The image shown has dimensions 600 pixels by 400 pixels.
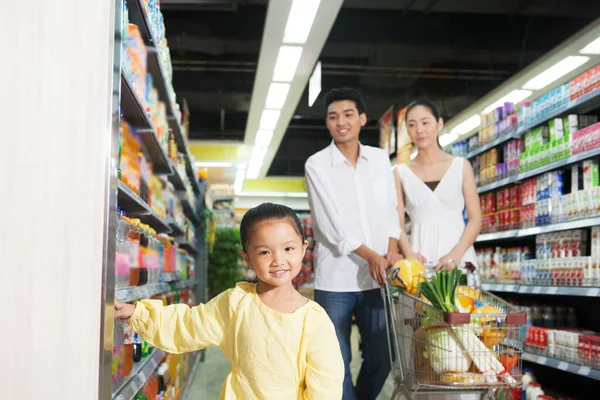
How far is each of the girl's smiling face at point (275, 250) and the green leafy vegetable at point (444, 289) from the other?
881 mm

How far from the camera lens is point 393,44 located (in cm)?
919

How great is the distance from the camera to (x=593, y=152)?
14.3ft

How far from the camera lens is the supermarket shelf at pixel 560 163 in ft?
14.4

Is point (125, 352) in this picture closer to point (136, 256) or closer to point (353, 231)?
point (136, 256)

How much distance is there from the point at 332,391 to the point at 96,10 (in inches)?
45.2

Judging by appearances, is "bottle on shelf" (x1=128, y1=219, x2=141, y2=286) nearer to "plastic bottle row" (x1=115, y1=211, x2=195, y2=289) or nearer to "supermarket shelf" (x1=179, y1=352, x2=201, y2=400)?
"plastic bottle row" (x1=115, y1=211, x2=195, y2=289)

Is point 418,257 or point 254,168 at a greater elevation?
point 254,168

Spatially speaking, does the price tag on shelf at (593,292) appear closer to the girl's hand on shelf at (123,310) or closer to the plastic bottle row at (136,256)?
the plastic bottle row at (136,256)

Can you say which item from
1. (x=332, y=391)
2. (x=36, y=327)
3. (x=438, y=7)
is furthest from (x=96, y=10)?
(x=438, y=7)

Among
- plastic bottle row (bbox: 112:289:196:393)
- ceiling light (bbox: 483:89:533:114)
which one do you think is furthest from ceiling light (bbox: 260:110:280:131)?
plastic bottle row (bbox: 112:289:196:393)

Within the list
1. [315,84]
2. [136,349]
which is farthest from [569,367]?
[315,84]

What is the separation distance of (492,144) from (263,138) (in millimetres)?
5795

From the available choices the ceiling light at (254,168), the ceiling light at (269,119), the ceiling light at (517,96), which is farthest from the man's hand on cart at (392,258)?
the ceiling light at (254,168)

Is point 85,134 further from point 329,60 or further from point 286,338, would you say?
point 329,60
